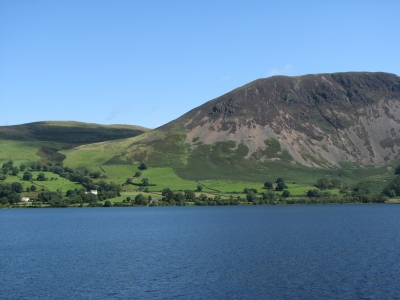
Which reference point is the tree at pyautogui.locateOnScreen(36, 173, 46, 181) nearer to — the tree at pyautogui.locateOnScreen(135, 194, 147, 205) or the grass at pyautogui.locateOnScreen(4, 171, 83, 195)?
the grass at pyautogui.locateOnScreen(4, 171, 83, 195)

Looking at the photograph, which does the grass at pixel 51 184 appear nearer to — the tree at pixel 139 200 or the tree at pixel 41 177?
the tree at pixel 41 177

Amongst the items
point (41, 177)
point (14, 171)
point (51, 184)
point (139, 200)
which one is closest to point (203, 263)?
point (139, 200)

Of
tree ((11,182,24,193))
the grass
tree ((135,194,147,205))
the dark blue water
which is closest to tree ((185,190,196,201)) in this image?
tree ((135,194,147,205))

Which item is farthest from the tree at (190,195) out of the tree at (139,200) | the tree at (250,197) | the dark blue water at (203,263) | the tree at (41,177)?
the dark blue water at (203,263)

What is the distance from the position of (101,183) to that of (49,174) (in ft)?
90.6

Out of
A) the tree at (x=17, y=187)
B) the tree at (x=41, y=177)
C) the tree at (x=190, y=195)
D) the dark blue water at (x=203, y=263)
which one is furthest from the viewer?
the tree at (x=41, y=177)

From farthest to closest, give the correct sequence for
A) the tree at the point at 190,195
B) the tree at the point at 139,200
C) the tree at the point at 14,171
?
the tree at the point at 14,171 < the tree at the point at 190,195 < the tree at the point at 139,200

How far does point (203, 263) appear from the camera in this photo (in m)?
51.7

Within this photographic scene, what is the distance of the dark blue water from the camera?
129 feet

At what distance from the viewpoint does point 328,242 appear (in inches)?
2618

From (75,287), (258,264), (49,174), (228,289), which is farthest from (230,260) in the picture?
(49,174)

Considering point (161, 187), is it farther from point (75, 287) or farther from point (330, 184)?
point (75, 287)

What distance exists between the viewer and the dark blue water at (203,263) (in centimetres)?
3931

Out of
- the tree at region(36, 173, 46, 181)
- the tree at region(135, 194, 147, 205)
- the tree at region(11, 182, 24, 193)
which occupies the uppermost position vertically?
the tree at region(36, 173, 46, 181)
